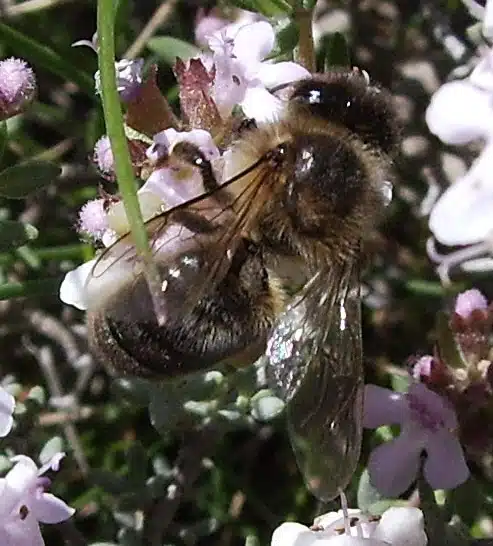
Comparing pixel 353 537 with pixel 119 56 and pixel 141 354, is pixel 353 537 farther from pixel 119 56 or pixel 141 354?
pixel 119 56

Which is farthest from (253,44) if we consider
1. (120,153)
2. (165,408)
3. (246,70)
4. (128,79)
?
(165,408)

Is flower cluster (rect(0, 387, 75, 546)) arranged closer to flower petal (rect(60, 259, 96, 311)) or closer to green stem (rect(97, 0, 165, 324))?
flower petal (rect(60, 259, 96, 311))

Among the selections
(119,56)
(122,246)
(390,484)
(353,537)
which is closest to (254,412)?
(390,484)

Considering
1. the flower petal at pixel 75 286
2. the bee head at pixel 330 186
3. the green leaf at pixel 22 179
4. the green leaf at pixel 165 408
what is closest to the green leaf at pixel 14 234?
the green leaf at pixel 22 179

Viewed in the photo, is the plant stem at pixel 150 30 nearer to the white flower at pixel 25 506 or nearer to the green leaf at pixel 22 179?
the green leaf at pixel 22 179

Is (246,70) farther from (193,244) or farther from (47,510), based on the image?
(47,510)

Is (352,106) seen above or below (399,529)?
above
